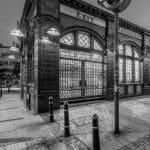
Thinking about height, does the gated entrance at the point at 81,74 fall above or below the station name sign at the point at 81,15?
below

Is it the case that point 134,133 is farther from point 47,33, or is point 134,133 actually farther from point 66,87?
point 47,33

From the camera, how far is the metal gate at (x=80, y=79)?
7.83m

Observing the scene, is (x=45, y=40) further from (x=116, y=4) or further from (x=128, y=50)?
(x=128, y=50)

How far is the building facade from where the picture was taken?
6477mm

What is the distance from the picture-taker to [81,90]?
841 centimetres

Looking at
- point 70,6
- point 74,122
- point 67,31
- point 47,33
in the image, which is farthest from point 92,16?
point 74,122

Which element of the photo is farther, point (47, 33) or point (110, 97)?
point (110, 97)

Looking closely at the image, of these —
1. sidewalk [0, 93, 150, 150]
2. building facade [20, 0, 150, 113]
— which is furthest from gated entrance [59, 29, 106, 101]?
sidewalk [0, 93, 150, 150]

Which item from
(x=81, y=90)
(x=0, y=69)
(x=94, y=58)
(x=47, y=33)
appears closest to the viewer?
(x=47, y=33)

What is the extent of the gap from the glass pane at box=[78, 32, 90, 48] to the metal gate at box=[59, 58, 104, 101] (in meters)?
1.14

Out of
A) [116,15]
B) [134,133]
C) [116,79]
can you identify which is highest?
[116,15]

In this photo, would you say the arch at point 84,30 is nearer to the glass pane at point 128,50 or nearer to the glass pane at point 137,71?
the glass pane at point 128,50

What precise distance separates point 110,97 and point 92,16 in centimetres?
607

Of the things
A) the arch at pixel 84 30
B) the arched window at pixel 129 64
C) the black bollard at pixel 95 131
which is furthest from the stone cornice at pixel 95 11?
the black bollard at pixel 95 131
